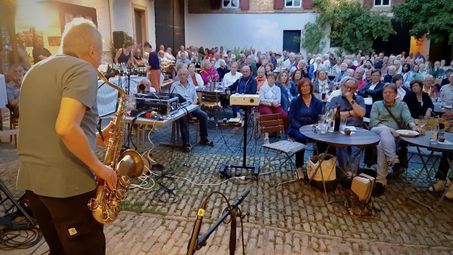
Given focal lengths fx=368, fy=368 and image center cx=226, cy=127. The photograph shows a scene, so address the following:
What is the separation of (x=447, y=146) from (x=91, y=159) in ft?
12.2

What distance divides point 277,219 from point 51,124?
8.66 feet

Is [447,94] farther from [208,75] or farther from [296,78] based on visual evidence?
[208,75]

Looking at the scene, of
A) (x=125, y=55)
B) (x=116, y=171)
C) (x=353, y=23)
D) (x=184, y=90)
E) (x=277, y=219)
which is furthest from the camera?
(x=353, y=23)

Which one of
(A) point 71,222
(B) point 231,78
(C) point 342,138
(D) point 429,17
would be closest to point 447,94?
(C) point 342,138

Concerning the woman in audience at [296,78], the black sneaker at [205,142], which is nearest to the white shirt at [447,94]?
the woman in audience at [296,78]

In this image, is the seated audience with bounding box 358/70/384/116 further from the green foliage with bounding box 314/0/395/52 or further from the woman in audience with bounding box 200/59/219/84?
the green foliage with bounding box 314/0/395/52

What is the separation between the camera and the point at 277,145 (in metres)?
4.78

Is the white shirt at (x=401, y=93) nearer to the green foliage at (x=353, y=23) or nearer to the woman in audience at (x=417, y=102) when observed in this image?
the woman in audience at (x=417, y=102)

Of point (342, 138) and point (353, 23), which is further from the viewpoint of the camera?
point (353, 23)

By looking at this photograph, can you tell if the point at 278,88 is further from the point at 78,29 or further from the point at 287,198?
the point at 78,29

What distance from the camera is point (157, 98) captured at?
519 cm

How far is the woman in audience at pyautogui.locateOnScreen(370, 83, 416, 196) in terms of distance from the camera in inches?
177

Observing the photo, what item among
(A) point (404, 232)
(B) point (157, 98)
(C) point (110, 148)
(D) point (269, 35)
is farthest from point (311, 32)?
(C) point (110, 148)

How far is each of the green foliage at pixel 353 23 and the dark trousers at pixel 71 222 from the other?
19376 millimetres
